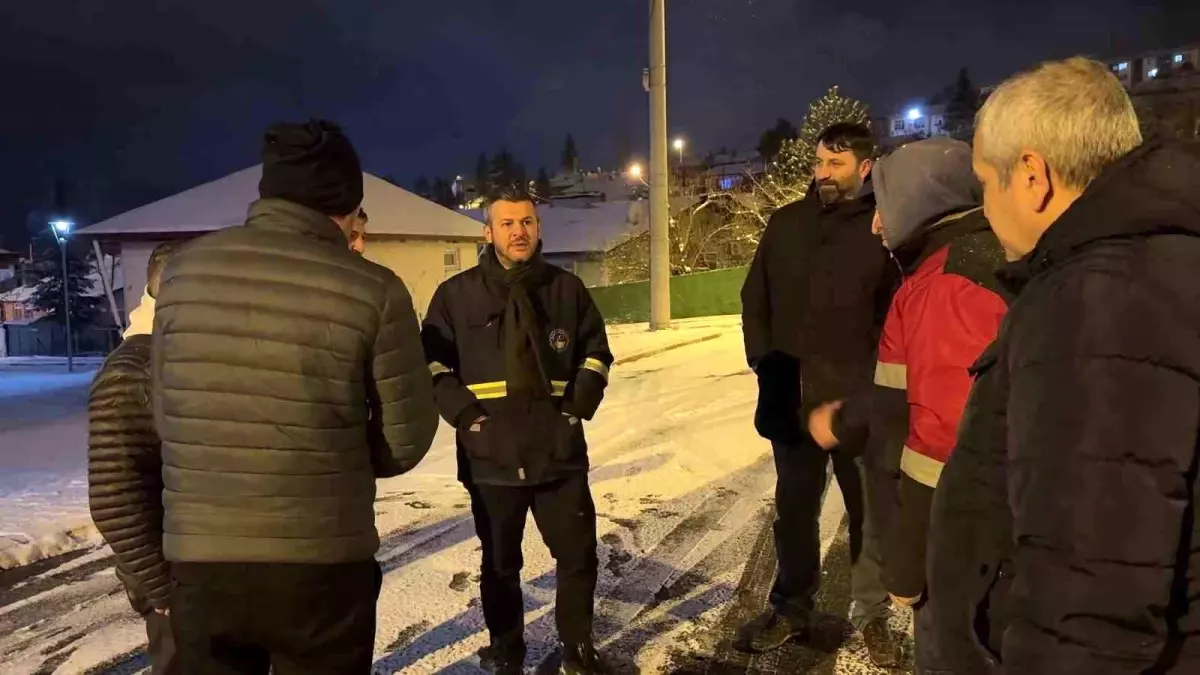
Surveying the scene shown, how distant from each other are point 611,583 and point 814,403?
176 cm

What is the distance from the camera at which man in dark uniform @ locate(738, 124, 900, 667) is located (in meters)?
3.81

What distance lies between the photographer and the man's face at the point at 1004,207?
5.28ft

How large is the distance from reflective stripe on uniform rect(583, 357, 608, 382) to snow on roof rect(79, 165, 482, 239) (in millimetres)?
20102

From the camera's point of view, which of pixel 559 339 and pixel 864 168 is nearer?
pixel 559 339

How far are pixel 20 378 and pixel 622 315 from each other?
1629cm

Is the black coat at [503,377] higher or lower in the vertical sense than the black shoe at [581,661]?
higher

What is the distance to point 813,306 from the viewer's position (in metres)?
3.93

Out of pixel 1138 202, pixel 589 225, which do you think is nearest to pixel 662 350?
pixel 1138 202

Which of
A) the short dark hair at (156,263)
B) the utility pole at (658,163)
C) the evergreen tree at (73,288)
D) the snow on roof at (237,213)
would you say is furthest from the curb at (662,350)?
the evergreen tree at (73,288)

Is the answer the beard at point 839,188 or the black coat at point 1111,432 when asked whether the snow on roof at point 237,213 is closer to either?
the beard at point 839,188

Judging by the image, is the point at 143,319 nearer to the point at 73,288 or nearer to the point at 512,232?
the point at 512,232

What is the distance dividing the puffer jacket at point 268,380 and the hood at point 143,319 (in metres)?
0.73

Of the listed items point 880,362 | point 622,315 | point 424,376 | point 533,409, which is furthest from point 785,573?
point 622,315

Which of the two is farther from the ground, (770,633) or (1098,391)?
(1098,391)
